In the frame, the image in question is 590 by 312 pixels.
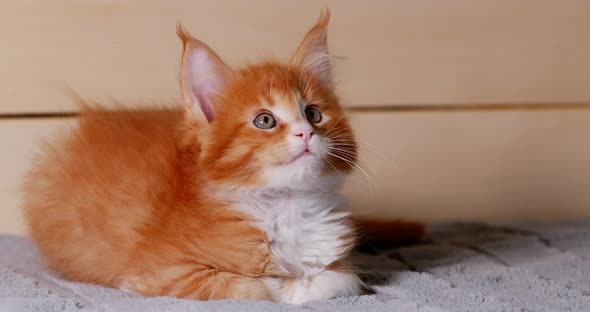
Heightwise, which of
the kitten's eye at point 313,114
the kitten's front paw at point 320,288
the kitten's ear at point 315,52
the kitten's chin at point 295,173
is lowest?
the kitten's front paw at point 320,288

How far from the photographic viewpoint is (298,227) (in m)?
1.60

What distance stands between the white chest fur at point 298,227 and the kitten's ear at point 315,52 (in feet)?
1.00

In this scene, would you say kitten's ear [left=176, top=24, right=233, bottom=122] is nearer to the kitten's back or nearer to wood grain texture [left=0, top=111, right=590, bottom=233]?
the kitten's back

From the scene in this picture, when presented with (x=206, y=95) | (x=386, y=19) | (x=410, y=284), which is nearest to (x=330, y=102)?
(x=206, y=95)

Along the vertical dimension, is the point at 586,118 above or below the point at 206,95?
below

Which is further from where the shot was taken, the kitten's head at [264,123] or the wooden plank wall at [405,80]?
the wooden plank wall at [405,80]

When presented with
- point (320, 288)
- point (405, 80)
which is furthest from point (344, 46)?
point (320, 288)

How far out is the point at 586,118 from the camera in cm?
261

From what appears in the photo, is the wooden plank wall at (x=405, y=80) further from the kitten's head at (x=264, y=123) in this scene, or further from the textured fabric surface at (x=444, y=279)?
the kitten's head at (x=264, y=123)

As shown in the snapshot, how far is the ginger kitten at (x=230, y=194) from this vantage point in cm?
153

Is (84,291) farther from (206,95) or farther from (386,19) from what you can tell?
(386,19)

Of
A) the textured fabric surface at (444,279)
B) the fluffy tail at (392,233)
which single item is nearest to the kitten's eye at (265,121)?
the textured fabric surface at (444,279)

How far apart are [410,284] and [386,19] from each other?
3.46 feet

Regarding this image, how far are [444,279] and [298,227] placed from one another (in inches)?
14.9
